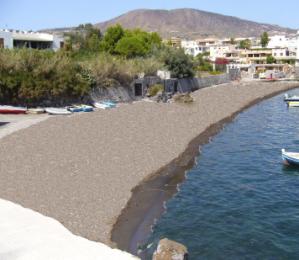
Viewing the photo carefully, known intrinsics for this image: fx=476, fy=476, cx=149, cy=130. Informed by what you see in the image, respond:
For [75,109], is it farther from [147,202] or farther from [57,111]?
[147,202]

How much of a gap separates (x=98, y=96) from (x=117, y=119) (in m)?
14.9

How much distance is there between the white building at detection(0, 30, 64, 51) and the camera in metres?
78.1

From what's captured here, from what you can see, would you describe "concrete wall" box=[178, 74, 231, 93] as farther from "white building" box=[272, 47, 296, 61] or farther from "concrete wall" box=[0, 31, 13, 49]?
"white building" box=[272, 47, 296, 61]

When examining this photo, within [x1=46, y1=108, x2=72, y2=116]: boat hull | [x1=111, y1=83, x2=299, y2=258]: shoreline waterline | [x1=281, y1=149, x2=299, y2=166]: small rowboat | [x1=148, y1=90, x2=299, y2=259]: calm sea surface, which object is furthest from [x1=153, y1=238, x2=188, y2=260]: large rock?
[x1=46, y1=108, x2=72, y2=116]: boat hull

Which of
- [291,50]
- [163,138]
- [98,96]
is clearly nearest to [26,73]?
[98,96]

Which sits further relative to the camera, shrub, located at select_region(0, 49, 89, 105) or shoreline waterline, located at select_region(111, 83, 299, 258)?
shrub, located at select_region(0, 49, 89, 105)

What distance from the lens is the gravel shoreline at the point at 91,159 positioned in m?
21.3

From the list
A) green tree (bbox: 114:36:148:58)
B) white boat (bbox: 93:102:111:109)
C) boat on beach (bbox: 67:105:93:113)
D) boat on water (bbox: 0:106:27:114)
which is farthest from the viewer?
green tree (bbox: 114:36:148:58)

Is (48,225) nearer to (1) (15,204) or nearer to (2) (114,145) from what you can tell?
(1) (15,204)

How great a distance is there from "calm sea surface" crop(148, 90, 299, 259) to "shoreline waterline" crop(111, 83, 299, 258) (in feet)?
1.56

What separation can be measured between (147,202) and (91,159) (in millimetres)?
6891

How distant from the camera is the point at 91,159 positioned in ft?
97.4

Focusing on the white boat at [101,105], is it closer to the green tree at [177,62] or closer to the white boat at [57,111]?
the white boat at [57,111]

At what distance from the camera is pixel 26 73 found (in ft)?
168
